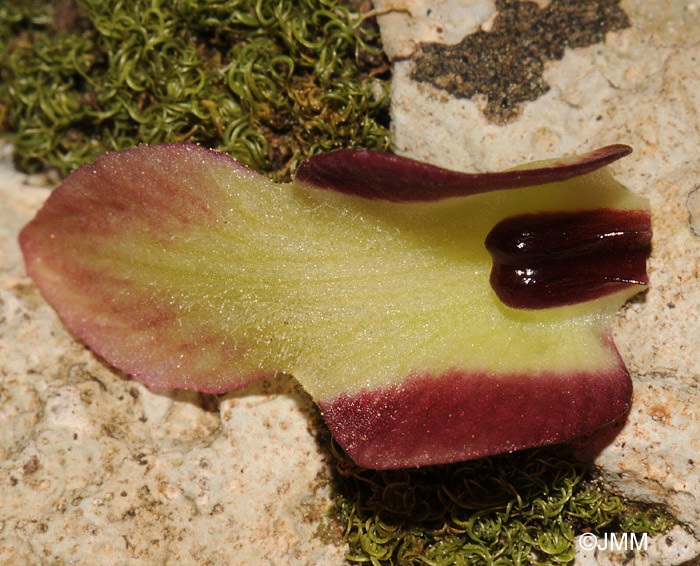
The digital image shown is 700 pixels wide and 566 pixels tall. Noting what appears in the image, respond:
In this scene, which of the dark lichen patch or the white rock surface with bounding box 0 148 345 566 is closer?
the white rock surface with bounding box 0 148 345 566

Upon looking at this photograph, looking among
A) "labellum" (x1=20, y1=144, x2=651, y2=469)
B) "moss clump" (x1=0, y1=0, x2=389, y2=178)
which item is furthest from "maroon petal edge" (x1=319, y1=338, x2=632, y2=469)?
"moss clump" (x1=0, y1=0, x2=389, y2=178)

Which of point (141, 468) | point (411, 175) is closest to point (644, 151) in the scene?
point (411, 175)

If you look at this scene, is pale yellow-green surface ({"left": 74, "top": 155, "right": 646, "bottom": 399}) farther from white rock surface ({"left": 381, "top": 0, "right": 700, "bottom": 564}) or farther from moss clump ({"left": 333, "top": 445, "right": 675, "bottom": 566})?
moss clump ({"left": 333, "top": 445, "right": 675, "bottom": 566})

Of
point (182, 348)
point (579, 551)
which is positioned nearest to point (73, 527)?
point (182, 348)

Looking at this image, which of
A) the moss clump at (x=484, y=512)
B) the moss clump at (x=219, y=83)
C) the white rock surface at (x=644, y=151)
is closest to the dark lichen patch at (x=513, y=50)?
the white rock surface at (x=644, y=151)

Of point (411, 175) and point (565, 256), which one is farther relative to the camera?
point (565, 256)

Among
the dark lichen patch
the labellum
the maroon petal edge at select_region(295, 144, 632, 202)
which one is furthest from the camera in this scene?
the dark lichen patch

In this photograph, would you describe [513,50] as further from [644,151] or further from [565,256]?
[565,256]

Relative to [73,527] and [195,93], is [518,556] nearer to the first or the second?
[73,527]
